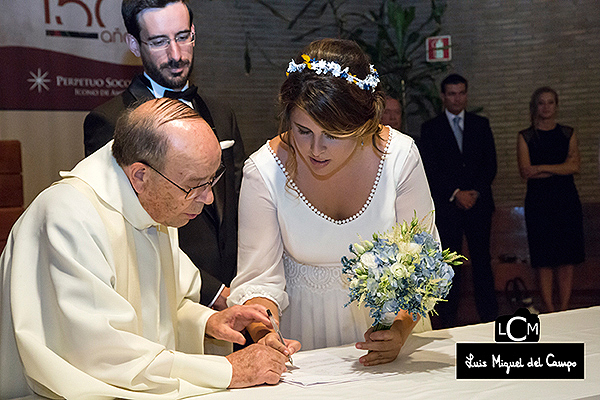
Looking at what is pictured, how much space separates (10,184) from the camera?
573 cm

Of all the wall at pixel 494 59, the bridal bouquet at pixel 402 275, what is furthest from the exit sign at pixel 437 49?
the bridal bouquet at pixel 402 275

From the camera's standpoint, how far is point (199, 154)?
6.92 feet

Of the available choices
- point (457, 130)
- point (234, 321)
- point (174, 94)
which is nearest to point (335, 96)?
point (234, 321)

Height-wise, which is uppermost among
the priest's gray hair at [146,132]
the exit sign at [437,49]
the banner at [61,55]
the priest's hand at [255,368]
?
the exit sign at [437,49]

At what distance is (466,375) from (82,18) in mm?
5095

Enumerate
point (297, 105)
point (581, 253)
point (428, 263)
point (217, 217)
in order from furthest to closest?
1. point (581, 253)
2. point (217, 217)
3. point (297, 105)
4. point (428, 263)

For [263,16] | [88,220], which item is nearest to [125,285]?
[88,220]

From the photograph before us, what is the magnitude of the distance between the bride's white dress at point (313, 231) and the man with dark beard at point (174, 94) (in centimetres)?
45

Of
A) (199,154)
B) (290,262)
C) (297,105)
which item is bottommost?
(290,262)

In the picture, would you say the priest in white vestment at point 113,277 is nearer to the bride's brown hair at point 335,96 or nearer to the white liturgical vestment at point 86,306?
the white liturgical vestment at point 86,306

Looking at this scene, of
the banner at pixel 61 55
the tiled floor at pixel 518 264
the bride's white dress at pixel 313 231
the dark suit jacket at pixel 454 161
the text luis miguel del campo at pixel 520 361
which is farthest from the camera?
the tiled floor at pixel 518 264

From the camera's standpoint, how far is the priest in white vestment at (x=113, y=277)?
1.93 meters

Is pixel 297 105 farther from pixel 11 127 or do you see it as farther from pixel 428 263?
pixel 11 127

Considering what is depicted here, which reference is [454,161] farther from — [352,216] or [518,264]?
[352,216]
